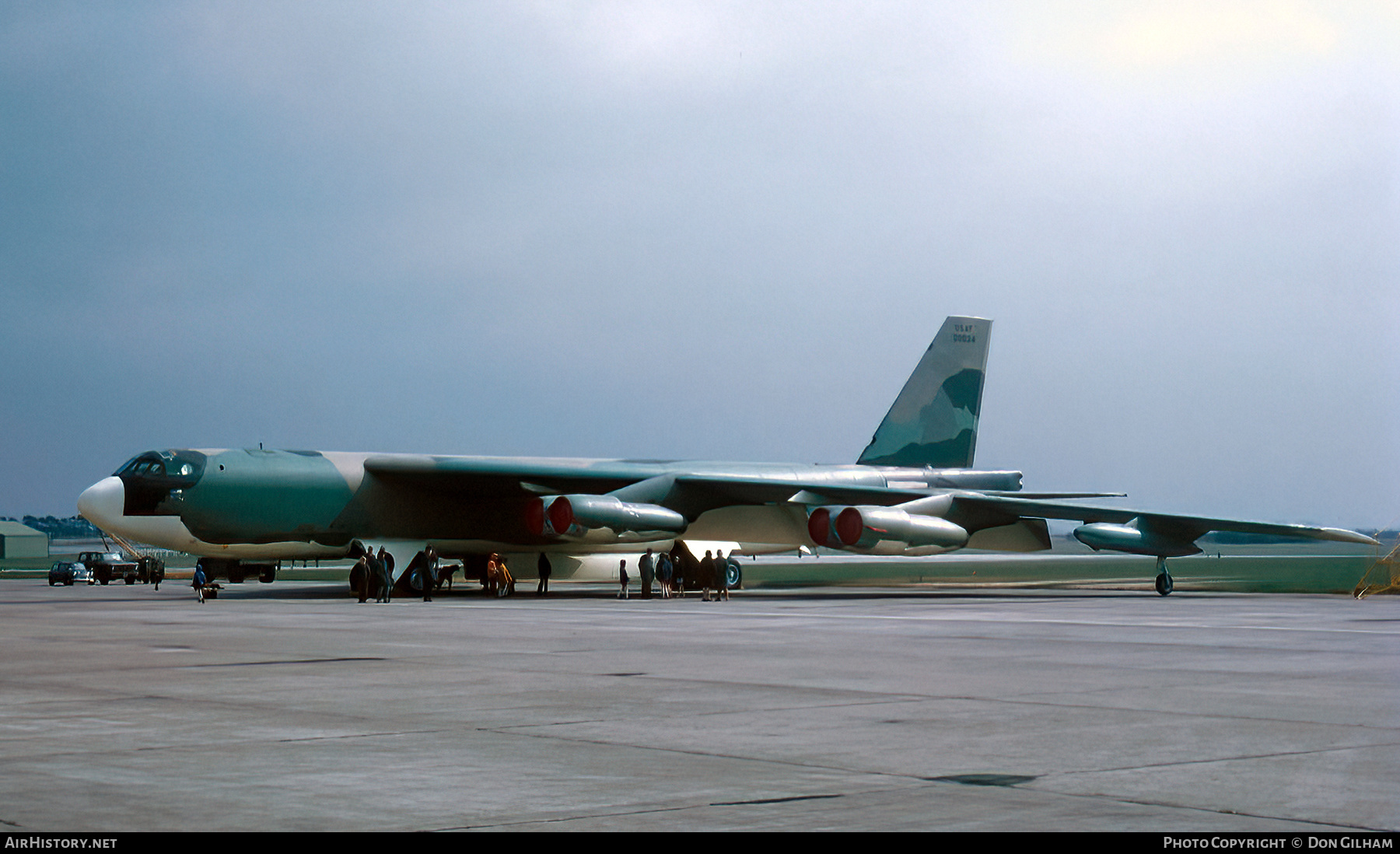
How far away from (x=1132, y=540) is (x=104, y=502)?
19.9 meters

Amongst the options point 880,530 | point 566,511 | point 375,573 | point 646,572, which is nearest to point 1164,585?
point 880,530

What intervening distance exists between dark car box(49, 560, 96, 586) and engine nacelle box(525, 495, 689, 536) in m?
22.1

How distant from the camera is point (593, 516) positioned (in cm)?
2852

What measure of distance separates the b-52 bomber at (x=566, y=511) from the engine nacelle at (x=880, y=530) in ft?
0.12

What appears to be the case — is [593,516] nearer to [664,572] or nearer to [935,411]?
[664,572]

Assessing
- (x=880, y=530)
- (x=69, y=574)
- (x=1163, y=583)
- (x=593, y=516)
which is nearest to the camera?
(x=593, y=516)

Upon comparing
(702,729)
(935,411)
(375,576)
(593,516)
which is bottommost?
(375,576)

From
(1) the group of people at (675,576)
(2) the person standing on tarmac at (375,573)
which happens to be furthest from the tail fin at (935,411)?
(2) the person standing on tarmac at (375,573)

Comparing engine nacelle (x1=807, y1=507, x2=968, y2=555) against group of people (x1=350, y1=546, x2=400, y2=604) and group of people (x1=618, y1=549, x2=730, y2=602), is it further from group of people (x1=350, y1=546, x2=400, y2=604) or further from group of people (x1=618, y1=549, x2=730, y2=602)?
group of people (x1=350, y1=546, x2=400, y2=604)

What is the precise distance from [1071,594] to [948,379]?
784 centimetres

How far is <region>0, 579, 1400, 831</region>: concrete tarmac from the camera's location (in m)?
5.77

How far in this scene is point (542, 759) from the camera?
7094 millimetres
